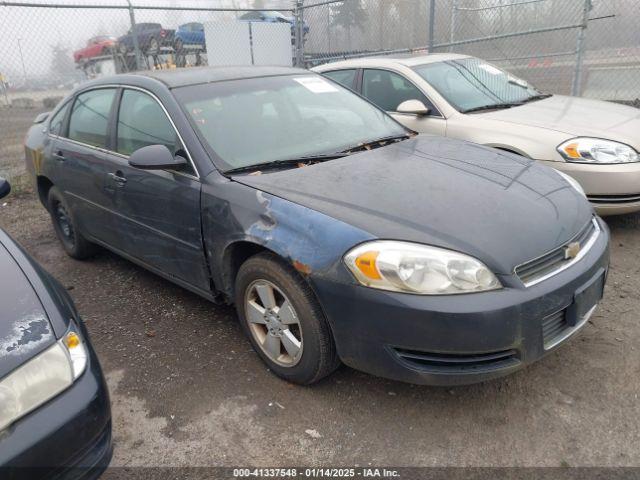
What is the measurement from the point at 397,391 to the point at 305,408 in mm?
474

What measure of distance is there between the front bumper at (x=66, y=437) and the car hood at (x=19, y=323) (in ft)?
0.60

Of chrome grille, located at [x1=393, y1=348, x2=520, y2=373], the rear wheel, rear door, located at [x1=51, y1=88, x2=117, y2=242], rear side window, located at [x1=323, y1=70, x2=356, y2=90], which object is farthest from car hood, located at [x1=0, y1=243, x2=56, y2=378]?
the rear wheel

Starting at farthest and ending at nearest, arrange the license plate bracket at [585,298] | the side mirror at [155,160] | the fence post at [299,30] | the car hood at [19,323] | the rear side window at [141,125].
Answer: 1. the fence post at [299,30]
2. the rear side window at [141,125]
3. the side mirror at [155,160]
4. the license plate bracket at [585,298]
5. the car hood at [19,323]

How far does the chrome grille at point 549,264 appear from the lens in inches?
87.7

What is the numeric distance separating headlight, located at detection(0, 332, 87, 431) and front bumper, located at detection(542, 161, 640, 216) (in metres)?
3.69

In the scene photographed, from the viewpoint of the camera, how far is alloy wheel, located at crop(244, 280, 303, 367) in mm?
2584

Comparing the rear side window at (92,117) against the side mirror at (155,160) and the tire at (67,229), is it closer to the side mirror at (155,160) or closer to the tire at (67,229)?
the tire at (67,229)

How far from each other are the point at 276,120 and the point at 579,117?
2.87 meters

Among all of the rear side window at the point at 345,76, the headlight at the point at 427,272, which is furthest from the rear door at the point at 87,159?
the rear side window at the point at 345,76

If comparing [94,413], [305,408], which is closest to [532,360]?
[305,408]

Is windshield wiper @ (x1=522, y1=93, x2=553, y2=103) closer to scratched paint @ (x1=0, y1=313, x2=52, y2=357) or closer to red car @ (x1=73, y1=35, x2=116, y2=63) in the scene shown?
scratched paint @ (x1=0, y1=313, x2=52, y2=357)

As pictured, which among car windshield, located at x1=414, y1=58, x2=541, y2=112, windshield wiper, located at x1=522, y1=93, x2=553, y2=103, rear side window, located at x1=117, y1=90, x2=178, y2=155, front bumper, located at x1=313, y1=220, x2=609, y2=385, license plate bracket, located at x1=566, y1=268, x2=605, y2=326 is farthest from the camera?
windshield wiper, located at x1=522, y1=93, x2=553, y2=103

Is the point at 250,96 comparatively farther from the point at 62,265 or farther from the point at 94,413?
the point at 62,265

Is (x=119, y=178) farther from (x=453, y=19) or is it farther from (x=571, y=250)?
(x=453, y=19)
